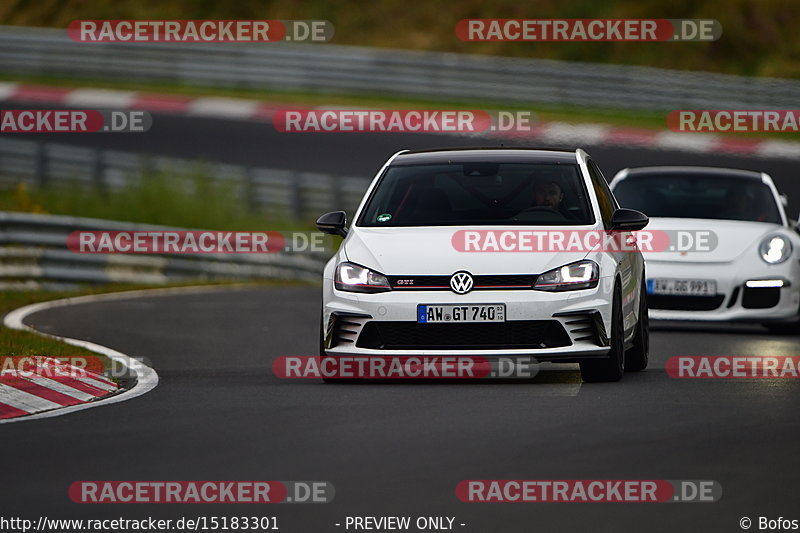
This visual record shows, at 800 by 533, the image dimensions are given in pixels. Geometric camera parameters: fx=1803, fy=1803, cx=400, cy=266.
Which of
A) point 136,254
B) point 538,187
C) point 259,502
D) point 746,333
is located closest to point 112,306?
point 136,254

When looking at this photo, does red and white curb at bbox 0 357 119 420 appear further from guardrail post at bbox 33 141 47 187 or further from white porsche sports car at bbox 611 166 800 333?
guardrail post at bbox 33 141 47 187

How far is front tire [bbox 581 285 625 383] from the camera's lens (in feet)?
35.1

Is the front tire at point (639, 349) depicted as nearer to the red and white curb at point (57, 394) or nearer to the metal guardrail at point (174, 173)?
the red and white curb at point (57, 394)

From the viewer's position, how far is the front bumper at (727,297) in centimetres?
1493

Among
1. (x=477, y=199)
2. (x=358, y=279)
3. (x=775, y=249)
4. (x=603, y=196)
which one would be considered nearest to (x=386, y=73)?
(x=775, y=249)

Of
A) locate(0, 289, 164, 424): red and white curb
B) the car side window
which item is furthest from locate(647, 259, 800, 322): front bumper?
locate(0, 289, 164, 424): red and white curb

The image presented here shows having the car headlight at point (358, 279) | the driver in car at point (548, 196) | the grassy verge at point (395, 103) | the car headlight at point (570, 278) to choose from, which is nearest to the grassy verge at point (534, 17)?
the grassy verge at point (395, 103)

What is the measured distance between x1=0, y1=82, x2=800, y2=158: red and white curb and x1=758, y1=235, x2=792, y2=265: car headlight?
50.9 ft

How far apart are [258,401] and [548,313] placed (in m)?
1.75

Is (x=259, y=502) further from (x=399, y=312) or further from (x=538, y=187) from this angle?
(x=538, y=187)

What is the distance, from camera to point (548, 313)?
34.2ft

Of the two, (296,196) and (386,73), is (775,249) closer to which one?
(296,196)

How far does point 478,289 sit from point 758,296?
5.22 meters

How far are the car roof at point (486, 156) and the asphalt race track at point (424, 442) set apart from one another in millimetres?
1398
